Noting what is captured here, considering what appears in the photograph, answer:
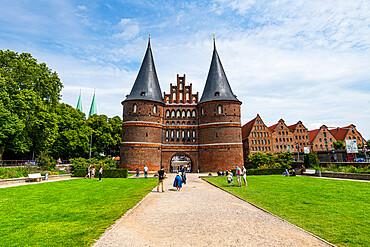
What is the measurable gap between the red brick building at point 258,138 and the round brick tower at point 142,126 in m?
25.5

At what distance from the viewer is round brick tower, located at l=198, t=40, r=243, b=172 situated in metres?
36.2

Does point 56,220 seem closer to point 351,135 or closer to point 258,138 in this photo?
point 258,138

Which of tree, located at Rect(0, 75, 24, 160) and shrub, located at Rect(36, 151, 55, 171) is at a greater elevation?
tree, located at Rect(0, 75, 24, 160)

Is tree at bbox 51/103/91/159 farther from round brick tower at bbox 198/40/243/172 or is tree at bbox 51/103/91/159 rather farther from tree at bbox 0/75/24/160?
round brick tower at bbox 198/40/243/172

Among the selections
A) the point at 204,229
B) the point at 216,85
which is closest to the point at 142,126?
the point at 216,85

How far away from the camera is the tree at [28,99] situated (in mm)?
25562

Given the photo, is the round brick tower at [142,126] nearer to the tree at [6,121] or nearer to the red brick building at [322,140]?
the tree at [6,121]

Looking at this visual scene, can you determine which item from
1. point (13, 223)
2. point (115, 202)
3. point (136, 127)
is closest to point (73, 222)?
point (13, 223)

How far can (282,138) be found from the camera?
55969 millimetres

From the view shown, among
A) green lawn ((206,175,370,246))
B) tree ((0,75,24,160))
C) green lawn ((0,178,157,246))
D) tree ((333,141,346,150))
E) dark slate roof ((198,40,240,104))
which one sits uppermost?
dark slate roof ((198,40,240,104))

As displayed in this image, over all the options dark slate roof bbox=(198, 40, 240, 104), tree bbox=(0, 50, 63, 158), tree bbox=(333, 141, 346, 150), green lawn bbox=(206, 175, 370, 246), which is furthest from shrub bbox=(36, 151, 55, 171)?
tree bbox=(333, 141, 346, 150)

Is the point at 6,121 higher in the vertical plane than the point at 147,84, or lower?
lower

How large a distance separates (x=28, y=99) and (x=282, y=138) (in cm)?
5463

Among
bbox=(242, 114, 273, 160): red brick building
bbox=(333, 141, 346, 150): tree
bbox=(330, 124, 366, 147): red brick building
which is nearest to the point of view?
bbox=(242, 114, 273, 160): red brick building
